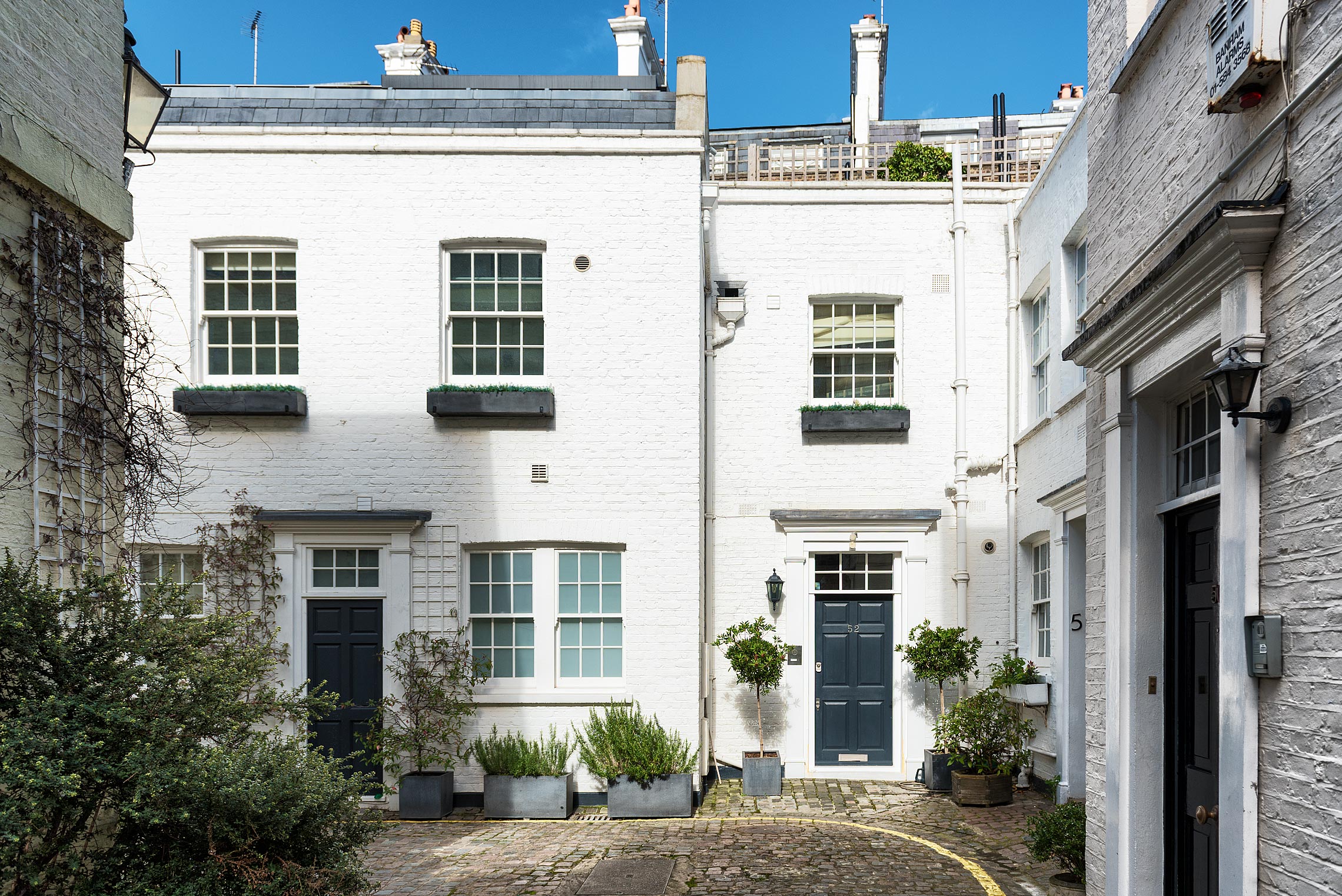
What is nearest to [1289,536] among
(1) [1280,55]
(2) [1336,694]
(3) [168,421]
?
(2) [1336,694]

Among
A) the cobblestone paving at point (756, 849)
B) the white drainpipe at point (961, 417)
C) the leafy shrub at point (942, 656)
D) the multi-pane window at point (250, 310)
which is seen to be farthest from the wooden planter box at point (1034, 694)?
the multi-pane window at point (250, 310)

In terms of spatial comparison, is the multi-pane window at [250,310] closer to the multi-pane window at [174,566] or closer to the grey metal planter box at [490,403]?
the grey metal planter box at [490,403]

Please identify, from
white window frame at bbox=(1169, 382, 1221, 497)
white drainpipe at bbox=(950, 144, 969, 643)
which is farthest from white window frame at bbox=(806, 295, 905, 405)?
white window frame at bbox=(1169, 382, 1221, 497)

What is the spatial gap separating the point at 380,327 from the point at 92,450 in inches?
237

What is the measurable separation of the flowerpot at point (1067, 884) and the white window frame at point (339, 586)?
7.15 meters

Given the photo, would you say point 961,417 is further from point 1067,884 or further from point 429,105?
A: point 429,105

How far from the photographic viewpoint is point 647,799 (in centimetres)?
1108

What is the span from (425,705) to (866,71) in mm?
14682

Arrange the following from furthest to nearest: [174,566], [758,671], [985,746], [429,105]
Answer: [429,105]
[758,671]
[174,566]
[985,746]

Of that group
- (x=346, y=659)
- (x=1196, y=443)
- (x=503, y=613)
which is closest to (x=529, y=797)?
(x=503, y=613)

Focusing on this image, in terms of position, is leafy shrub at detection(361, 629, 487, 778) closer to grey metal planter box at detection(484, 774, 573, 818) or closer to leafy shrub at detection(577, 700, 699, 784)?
grey metal planter box at detection(484, 774, 573, 818)

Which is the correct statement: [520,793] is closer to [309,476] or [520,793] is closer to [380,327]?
[309,476]

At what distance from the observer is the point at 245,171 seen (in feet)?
39.4

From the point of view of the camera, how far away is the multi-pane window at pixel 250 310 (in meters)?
12.1
